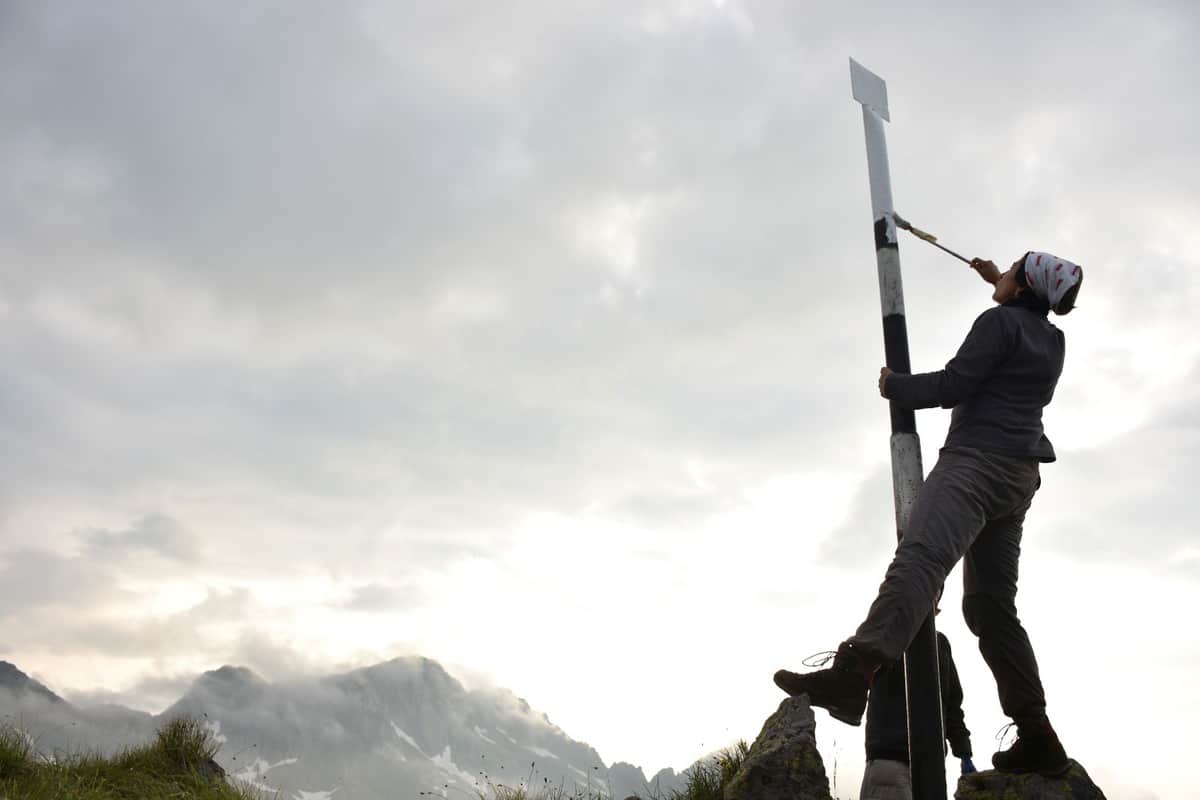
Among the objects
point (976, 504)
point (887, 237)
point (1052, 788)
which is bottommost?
point (1052, 788)

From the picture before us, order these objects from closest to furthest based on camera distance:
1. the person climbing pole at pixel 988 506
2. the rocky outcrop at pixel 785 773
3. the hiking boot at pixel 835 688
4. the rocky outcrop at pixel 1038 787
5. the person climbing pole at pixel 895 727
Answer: the person climbing pole at pixel 988 506
the hiking boot at pixel 835 688
the rocky outcrop at pixel 785 773
the person climbing pole at pixel 895 727
the rocky outcrop at pixel 1038 787

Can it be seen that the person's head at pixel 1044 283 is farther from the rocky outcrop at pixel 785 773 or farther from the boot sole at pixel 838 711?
the rocky outcrop at pixel 785 773

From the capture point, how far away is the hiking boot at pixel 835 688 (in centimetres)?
577

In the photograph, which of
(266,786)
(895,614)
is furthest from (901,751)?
(266,786)

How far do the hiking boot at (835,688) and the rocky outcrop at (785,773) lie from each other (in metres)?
0.35

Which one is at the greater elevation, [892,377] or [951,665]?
[892,377]

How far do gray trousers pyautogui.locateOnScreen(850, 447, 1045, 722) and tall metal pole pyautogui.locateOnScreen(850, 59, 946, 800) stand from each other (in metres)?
0.49

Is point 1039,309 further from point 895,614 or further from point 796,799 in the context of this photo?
point 796,799

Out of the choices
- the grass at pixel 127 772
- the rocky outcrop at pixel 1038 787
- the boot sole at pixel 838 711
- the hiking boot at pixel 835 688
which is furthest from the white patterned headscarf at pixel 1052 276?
the grass at pixel 127 772

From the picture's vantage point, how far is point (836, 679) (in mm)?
5781

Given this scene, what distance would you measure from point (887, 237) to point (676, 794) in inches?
201

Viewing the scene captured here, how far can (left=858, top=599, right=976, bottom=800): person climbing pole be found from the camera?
6.04 m

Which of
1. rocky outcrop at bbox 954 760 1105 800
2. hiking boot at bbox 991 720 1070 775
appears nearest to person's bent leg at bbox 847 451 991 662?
hiking boot at bbox 991 720 1070 775

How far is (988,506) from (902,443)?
0.89 meters
